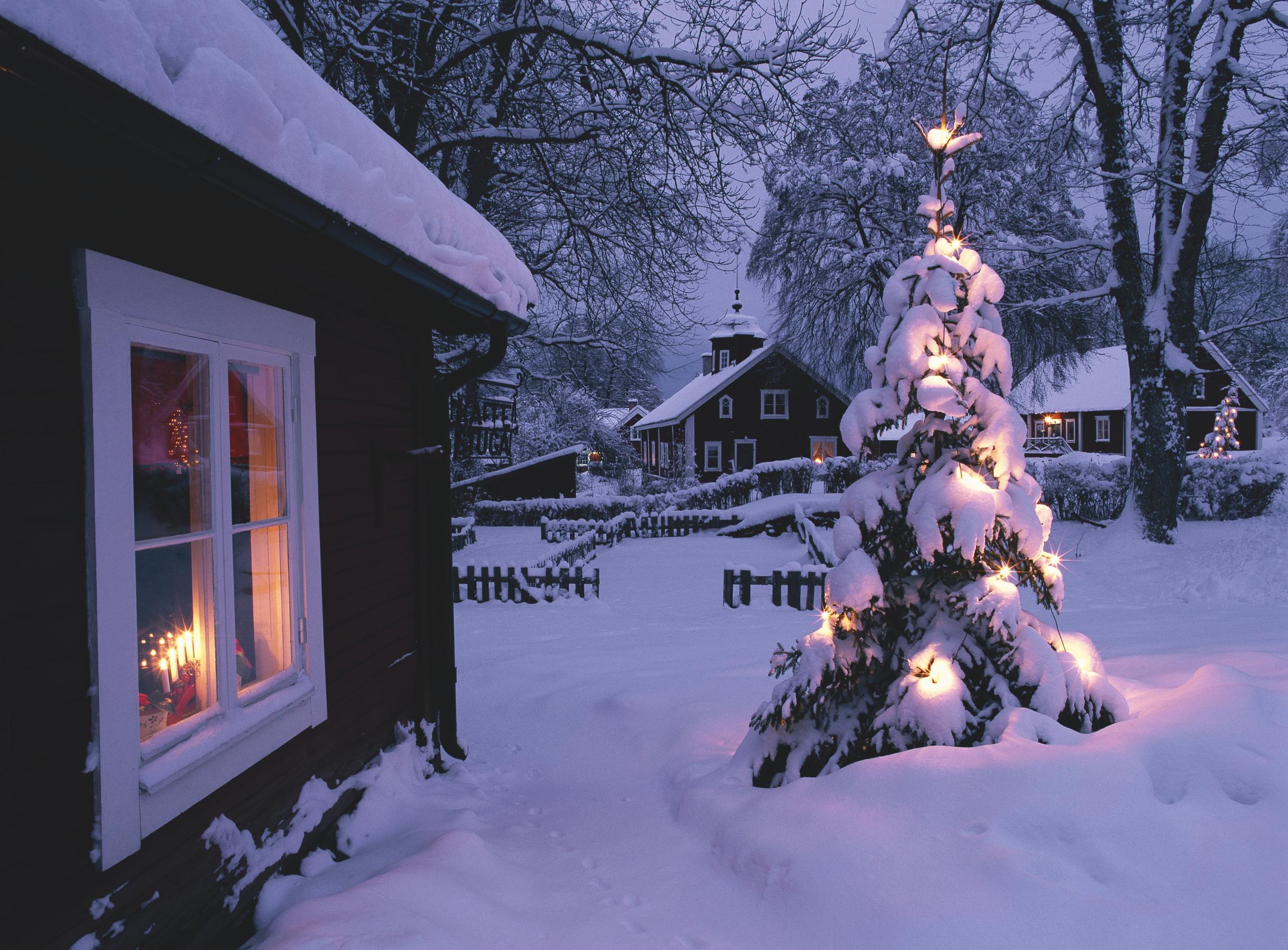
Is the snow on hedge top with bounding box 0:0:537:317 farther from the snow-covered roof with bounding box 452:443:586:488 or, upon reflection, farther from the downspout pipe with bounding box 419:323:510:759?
the snow-covered roof with bounding box 452:443:586:488

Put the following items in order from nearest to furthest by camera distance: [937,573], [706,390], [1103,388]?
1. [937,573]
2. [706,390]
3. [1103,388]

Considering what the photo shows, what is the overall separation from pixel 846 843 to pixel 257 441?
111 inches

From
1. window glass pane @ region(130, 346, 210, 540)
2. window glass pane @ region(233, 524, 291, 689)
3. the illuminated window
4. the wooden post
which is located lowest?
the wooden post

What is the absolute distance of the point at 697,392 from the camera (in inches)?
1462

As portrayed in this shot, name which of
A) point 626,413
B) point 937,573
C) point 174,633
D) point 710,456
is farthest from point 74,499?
point 626,413

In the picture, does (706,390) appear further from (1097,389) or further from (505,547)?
(1097,389)

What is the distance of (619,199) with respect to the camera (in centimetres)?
909

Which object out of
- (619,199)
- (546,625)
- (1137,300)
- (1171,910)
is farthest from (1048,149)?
(1171,910)

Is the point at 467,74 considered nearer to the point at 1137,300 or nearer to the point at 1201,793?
the point at 1201,793

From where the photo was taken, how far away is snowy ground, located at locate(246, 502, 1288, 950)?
2270 millimetres

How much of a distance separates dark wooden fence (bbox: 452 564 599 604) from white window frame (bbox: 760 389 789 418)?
965 inches

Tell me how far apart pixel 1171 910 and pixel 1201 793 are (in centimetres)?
62

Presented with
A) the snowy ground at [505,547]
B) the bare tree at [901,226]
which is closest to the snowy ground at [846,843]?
the snowy ground at [505,547]

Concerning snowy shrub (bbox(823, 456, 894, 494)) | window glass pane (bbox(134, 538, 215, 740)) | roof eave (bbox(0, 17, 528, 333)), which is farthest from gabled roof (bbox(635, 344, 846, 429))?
window glass pane (bbox(134, 538, 215, 740))
